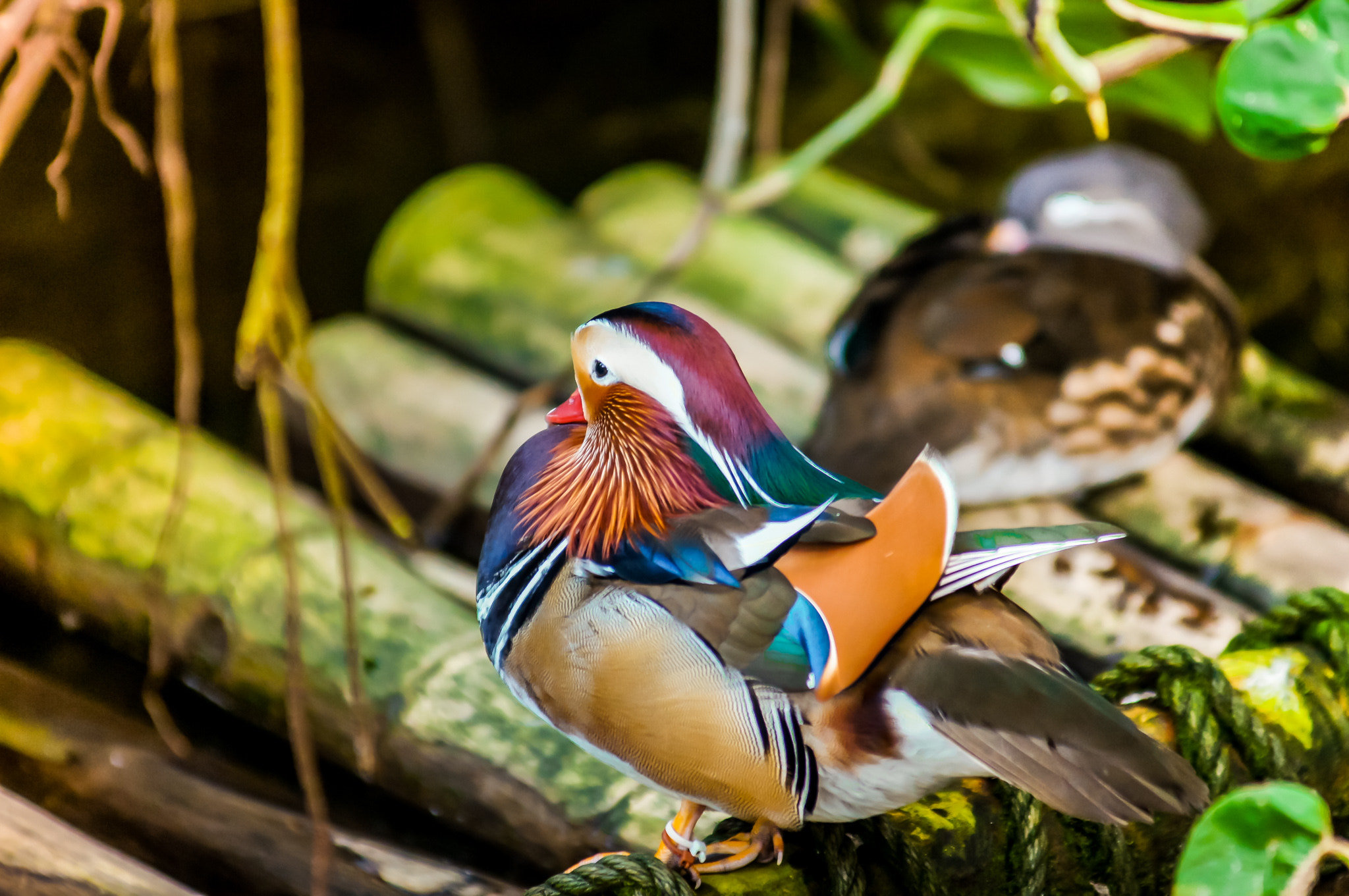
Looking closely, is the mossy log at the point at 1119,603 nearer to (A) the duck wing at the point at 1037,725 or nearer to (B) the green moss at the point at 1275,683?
(B) the green moss at the point at 1275,683

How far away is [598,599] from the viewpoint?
61cm

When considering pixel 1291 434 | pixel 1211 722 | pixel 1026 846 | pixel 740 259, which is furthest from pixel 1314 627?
pixel 740 259

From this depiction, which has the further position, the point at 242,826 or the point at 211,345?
the point at 211,345

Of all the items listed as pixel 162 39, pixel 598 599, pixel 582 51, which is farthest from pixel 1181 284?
pixel 582 51

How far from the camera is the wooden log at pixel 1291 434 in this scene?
1.40m

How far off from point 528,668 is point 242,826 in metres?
0.38

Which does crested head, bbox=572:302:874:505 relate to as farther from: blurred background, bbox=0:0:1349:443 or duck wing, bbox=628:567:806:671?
blurred background, bbox=0:0:1349:443

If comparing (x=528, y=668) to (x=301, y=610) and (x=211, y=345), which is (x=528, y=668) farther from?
(x=211, y=345)

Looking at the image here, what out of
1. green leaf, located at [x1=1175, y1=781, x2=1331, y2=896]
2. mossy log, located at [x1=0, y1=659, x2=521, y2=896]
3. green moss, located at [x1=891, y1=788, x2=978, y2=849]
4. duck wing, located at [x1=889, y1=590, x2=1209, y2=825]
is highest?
duck wing, located at [x1=889, y1=590, x2=1209, y2=825]

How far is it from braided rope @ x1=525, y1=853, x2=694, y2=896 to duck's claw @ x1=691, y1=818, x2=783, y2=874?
0.04 meters

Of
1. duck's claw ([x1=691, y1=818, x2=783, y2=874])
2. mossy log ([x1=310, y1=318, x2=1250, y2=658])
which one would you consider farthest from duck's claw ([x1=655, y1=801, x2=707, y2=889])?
mossy log ([x1=310, y1=318, x2=1250, y2=658])

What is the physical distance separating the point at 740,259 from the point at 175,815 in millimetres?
1231

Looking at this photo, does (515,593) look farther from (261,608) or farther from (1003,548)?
(261,608)

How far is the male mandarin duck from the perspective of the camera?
55 centimetres
